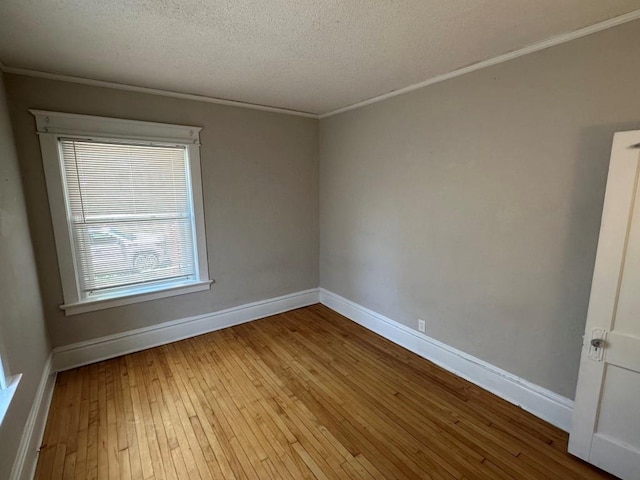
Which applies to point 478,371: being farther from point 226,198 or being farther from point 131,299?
point 131,299

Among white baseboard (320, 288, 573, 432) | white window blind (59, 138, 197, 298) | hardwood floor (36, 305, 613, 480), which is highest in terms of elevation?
white window blind (59, 138, 197, 298)

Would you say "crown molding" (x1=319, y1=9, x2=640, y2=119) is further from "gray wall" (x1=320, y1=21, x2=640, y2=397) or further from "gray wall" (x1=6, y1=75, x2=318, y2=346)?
"gray wall" (x1=6, y1=75, x2=318, y2=346)

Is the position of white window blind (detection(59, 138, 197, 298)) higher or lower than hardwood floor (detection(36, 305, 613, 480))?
higher

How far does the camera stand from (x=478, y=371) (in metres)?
2.50

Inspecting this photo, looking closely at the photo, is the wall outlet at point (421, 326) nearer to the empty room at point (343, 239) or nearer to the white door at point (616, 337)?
the empty room at point (343, 239)

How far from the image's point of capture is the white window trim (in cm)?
247

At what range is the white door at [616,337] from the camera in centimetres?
154

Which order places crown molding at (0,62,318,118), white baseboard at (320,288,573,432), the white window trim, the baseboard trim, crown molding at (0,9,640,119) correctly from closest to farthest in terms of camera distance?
crown molding at (0,9,640,119) → white baseboard at (320,288,573,432) → crown molding at (0,62,318,118) → the white window trim → the baseboard trim

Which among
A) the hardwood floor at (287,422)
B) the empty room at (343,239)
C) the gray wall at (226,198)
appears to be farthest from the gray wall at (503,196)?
the gray wall at (226,198)

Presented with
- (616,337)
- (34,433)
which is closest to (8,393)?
(34,433)

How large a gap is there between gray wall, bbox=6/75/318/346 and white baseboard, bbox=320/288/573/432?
1.25 m

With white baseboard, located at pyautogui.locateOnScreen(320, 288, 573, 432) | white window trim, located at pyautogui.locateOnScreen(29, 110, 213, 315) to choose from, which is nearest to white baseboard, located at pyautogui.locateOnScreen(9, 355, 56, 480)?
white window trim, located at pyautogui.locateOnScreen(29, 110, 213, 315)

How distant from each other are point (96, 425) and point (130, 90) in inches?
107

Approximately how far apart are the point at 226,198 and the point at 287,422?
90.6 inches
